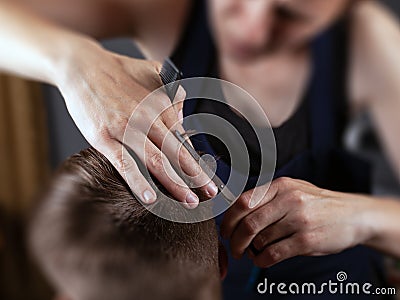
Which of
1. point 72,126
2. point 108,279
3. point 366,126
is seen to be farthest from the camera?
point 366,126

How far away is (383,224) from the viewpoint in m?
0.27

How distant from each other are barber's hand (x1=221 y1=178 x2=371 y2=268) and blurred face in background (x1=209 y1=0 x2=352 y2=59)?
10 centimetres

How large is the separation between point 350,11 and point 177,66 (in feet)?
0.52

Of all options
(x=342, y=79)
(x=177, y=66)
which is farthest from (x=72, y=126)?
(x=342, y=79)

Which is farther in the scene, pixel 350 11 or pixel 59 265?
pixel 350 11

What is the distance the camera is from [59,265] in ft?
0.55

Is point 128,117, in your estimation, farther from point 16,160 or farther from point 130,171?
point 16,160

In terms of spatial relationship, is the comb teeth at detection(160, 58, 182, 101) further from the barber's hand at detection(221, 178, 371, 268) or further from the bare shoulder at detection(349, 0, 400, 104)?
the bare shoulder at detection(349, 0, 400, 104)

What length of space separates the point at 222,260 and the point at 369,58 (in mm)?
194

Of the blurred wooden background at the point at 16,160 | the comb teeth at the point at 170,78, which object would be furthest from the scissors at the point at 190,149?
the blurred wooden background at the point at 16,160

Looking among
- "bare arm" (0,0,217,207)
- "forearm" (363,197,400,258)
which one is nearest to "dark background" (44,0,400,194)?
"bare arm" (0,0,217,207)

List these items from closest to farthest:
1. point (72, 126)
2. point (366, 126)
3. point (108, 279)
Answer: point (108, 279), point (72, 126), point (366, 126)

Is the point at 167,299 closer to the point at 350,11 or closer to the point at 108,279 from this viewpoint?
the point at 108,279

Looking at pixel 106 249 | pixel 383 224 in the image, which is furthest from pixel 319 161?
pixel 106 249
